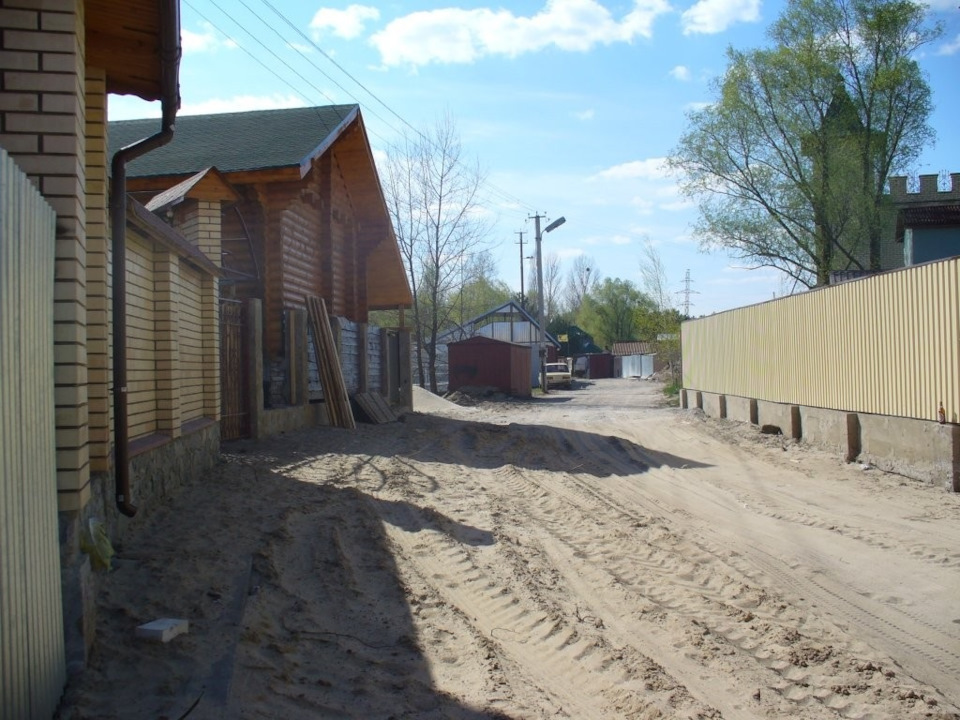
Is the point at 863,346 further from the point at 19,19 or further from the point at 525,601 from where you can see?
the point at 19,19

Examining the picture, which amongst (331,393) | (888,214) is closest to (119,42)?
(331,393)

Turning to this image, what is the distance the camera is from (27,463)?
130 inches

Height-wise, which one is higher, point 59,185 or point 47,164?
point 47,164

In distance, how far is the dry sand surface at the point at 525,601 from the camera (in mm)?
3957

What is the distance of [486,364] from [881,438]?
23.6 m

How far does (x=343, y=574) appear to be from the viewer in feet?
19.3

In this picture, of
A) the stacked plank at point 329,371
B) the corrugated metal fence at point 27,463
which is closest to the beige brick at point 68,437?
the corrugated metal fence at point 27,463

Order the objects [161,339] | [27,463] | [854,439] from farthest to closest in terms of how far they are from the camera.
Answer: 1. [854,439]
2. [161,339]
3. [27,463]

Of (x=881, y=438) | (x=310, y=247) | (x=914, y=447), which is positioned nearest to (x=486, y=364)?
(x=310, y=247)

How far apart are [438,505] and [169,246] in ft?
11.6

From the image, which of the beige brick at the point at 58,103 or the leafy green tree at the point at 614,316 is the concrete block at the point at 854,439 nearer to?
the beige brick at the point at 58,103

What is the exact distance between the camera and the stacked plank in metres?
15.0

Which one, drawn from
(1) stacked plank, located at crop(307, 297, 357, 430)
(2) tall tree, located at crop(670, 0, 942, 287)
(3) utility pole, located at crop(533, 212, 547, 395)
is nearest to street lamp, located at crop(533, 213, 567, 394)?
(3) utility pole, located at crop(533, 212, 547, 395)

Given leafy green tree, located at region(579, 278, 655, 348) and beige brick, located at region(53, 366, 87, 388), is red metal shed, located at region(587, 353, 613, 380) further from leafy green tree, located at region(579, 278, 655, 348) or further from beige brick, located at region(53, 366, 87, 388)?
beige brick, located at region(53, 366, 87, 388)
